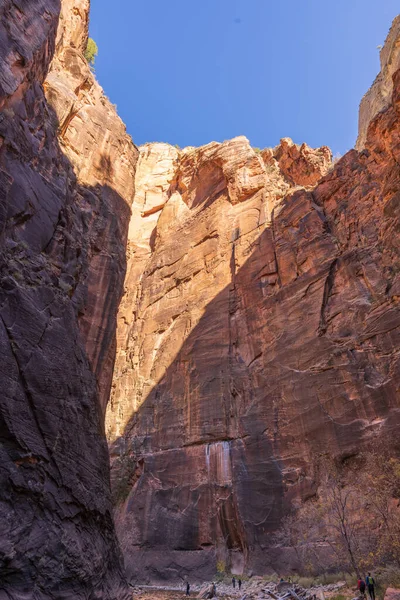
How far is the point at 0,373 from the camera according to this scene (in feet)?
37.2

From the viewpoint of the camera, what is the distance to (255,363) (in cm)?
3331

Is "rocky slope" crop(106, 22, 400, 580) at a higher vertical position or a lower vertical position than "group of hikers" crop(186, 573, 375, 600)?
higher

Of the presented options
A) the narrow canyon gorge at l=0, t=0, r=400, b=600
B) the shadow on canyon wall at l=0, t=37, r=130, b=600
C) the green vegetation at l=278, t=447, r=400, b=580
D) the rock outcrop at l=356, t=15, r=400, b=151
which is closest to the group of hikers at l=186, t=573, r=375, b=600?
the narrow canyon gorge at l=0, t=0, r=400, b=600

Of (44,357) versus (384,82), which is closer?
(44,357)

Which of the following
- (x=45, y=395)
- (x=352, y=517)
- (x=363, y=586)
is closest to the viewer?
(x=45, y=395)

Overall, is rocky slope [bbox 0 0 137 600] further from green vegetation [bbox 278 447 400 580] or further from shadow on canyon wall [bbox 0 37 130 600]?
green vegetation [bbox 278 447 400 580]

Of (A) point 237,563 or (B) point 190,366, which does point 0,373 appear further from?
(B) point 190,366

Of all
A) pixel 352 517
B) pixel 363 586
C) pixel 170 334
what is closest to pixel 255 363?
pixel 170 334

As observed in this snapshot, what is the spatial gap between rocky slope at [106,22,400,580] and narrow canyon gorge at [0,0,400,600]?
14cm

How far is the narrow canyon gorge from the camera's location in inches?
491

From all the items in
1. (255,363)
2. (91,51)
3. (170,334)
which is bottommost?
(255,363)

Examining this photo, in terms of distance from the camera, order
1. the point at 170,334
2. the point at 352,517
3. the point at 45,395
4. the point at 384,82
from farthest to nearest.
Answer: the point at 384,82 < the point at 170,334 < the point at 352,517 < the point at 45,395

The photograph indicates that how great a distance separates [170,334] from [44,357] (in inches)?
1073

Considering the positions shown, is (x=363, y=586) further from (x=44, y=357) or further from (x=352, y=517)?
Result: (x=44, y=357)
